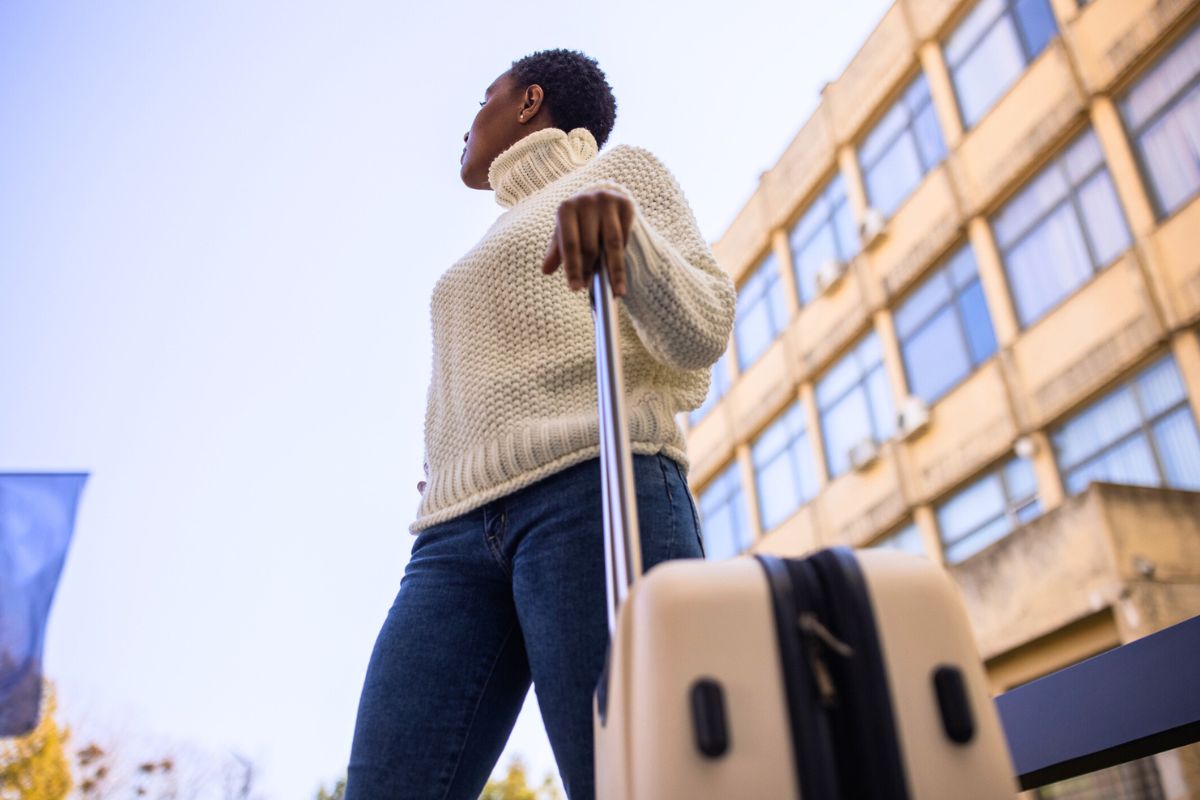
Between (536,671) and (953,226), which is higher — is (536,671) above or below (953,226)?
below

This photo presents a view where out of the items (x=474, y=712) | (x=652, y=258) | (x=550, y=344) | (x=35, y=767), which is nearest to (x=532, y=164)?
(x=550, y=344)

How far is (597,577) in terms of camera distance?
4.93 feet

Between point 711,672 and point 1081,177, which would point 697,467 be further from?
point 711,672

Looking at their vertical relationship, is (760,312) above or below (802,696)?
above

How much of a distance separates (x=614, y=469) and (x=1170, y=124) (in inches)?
456

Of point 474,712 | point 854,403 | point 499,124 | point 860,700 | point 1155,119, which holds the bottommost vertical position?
point 860,700

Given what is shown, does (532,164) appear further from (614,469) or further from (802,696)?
(802,696)

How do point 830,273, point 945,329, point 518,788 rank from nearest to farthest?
point 945,329, point 830,273, point 518,788

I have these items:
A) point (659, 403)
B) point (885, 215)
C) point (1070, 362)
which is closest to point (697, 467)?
point (885, 215)

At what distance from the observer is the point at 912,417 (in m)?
14.3

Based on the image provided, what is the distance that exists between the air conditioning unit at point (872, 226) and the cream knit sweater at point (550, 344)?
14008 millimetres

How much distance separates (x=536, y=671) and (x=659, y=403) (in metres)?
0.47

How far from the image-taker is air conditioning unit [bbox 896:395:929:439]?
14125mm

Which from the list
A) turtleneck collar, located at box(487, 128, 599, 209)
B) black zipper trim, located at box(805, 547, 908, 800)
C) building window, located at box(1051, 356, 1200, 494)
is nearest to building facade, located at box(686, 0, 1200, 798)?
building window, located at box(1051, 356, 1200, 494)
